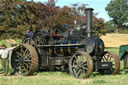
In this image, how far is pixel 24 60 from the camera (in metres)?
11.2

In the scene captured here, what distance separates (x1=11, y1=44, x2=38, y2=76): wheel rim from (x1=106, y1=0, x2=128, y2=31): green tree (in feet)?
268

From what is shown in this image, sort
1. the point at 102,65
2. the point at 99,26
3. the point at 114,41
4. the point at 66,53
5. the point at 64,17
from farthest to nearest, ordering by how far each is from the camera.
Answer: the point at 114,41 → the point at 99,26 → the point at 64,17 → the point at 66,53 → the point at 102,65

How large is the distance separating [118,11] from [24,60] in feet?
288

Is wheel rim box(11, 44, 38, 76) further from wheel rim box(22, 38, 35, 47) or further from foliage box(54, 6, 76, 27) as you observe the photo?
foliage box(54, 6, 76, 27)

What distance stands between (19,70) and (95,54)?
3.65m

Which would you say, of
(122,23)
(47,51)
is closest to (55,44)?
(47,51)

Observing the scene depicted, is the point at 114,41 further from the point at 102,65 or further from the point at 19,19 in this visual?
the point at 102,65

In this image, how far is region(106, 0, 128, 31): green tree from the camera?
3597 inches

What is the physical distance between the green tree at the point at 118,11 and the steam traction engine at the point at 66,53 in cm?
8133

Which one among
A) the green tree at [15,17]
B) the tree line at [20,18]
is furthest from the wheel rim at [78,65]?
the green tree at [15,17]

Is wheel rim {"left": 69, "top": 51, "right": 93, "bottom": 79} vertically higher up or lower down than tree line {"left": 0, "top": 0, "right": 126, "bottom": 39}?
lower down

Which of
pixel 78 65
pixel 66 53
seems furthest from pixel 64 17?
pixel 78 65

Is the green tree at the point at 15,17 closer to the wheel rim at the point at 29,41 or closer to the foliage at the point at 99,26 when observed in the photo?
the wheel rim at the point at 29,41

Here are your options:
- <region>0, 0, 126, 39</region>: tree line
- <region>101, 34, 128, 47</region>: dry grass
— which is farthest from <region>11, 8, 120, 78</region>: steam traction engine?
<region>101, 34, 128, 47</region>: dry grass
